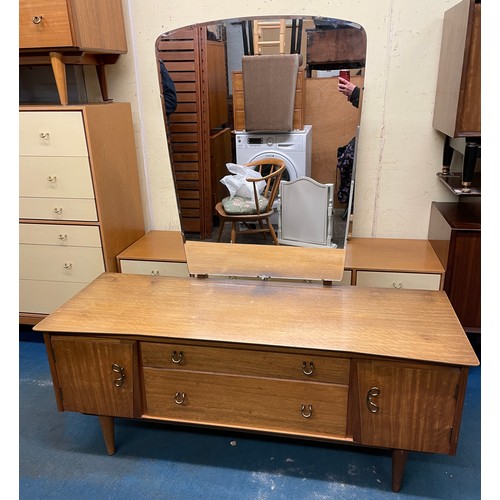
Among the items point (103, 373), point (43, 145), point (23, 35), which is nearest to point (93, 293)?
point (103, 373)

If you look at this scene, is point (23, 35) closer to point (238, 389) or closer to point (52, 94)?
point (52, 94)

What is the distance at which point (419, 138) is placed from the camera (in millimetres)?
2025

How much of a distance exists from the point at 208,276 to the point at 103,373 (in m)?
0.54

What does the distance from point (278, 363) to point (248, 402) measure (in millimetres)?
178

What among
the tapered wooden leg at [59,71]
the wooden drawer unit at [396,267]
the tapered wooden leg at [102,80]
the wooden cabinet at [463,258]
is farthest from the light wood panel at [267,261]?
the tapered wooden leg at [102,80]

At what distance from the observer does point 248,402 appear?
140cm

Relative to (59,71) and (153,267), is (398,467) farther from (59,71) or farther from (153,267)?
(59,71)

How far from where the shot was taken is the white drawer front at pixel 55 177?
1.91m

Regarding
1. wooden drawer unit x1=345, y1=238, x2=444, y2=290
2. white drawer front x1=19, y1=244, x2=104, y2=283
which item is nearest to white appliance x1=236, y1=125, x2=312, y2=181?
wooden drawer unit x1=345, y1=238, x2=444, y2=290

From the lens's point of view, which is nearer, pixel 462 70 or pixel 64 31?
pixel 462 70

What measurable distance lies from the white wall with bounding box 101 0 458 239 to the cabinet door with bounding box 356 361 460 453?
1076mm

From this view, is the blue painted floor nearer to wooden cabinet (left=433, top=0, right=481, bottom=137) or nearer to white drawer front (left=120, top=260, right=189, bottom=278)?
white drawer front (left=120, top=260, right=189, bottom=278)

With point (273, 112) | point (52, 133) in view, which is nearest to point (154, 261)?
point (52, 133)

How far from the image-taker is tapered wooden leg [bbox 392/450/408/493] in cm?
138
